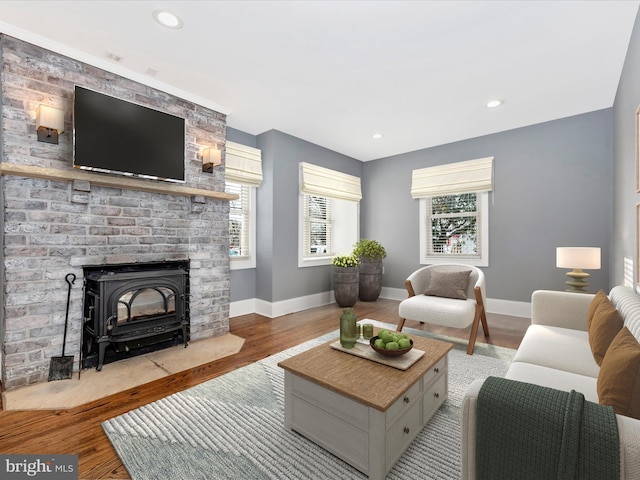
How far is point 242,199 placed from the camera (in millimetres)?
4441

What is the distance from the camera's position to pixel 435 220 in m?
5.15

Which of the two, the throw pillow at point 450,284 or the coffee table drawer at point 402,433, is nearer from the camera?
the coffee table drawer at point 402,433

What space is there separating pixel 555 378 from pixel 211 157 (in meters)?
3.39

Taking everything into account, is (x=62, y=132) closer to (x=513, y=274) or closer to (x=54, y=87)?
(x=54, y=87)

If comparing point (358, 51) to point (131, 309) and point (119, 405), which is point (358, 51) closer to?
point (131, 309)

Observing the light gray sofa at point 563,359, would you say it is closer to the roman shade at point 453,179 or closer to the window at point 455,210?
the window at point 455,210

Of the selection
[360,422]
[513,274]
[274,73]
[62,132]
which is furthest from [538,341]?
[62,132]

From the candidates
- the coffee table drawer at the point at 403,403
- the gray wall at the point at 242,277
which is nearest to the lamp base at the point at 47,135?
the gray wall at the point at 242,277

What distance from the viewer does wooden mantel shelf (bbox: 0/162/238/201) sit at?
2215 millimetres

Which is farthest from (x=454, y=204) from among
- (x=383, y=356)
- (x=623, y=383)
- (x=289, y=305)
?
(x=623, y=383)

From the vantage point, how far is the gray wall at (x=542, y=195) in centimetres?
371

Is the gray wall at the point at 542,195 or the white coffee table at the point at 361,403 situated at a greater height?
the gray wall at the point at 542,195

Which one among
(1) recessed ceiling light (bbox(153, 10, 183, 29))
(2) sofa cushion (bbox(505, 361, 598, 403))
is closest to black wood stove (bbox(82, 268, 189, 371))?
(1) recessed ceiling light (bbox(153, 10, 183, 29))

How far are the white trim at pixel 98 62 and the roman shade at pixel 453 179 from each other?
Result: 3.30 m
